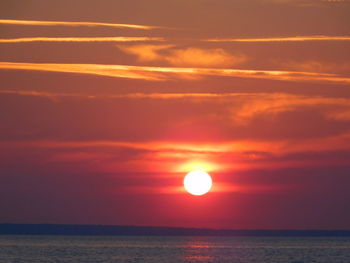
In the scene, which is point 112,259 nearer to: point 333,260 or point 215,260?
point 215,260

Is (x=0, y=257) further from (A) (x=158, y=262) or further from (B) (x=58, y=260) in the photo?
(A) (x=158, y=262)

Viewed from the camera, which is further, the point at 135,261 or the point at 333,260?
the point at 333,260

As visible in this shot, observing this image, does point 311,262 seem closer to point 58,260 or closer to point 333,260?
point 333,260

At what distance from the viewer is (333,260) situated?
7579 inches

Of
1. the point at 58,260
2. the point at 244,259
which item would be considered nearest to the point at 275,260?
the point at 244,259

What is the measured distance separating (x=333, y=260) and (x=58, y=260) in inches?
1890

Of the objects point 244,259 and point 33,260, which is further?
point 244,259

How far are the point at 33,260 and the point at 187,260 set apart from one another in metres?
26.7

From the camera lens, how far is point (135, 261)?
177m

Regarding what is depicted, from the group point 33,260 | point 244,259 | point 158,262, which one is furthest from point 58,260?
point 244,259

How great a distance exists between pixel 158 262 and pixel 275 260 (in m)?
23.4

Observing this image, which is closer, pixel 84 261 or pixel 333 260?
pixel 84 261

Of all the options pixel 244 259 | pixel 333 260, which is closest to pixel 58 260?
pixel 244 259

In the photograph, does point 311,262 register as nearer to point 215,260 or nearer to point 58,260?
point 215,260
